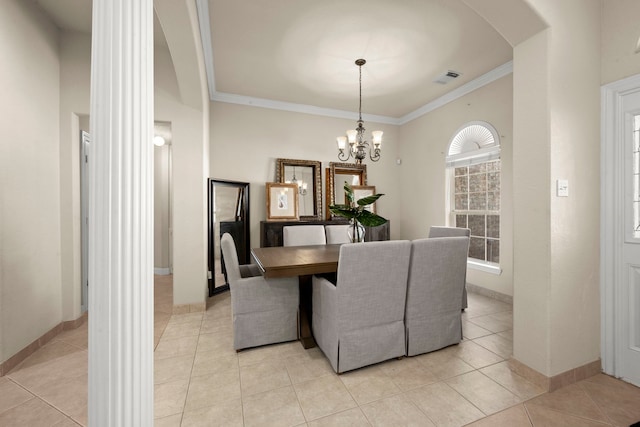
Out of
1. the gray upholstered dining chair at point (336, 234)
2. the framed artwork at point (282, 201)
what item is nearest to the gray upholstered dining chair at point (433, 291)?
the gray upholstered dining chair at point (336, 234)

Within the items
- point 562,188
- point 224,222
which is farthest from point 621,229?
point 224,222

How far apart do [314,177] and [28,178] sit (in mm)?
3349

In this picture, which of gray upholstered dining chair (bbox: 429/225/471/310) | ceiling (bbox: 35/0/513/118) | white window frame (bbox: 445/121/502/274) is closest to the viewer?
ceiling (bbox: 35/0/513/118)

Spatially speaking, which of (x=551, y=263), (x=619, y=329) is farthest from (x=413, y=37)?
(x=619, y=329)

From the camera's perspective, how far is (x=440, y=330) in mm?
2268

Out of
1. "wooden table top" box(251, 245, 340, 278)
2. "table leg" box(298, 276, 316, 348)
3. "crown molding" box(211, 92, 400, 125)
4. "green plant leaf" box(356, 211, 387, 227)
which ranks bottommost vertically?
"table leg" box(298, 276, 316, 348)

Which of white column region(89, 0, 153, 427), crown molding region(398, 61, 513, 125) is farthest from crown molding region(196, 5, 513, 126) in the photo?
white column region(89, 0, 153, 427)

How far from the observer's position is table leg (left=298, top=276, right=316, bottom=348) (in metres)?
2.37

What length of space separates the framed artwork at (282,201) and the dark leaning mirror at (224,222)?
1.15ft

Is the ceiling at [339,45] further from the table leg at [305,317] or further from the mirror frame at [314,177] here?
the table leg at [305,317]

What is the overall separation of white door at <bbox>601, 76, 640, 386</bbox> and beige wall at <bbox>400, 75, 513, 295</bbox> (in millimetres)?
1449

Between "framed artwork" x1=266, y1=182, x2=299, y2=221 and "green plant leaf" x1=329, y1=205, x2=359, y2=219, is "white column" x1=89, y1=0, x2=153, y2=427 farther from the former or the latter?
"framed artwork" x1=266, y1=182, x2=299, y2=221

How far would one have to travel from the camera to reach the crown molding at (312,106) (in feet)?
8.85

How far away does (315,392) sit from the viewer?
1780 mm
